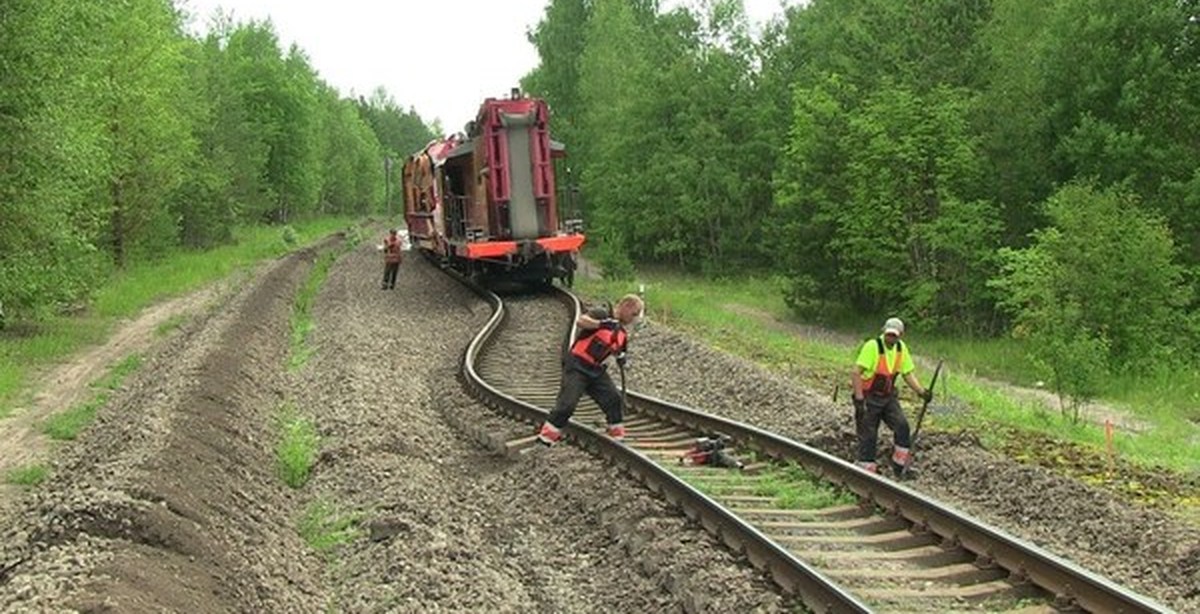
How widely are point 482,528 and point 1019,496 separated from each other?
4.34 meters

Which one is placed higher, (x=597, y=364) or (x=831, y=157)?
(x=831, y=157)

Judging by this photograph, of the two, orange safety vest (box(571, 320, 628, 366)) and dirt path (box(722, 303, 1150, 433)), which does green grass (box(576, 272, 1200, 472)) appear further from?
orange safety vest (box(571, 320, 628, 366))

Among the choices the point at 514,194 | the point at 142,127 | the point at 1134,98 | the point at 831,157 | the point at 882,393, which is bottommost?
the point at 882,393

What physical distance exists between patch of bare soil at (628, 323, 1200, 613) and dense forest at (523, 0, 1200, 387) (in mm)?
3819

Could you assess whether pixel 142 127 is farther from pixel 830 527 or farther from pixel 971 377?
pixel 830 527

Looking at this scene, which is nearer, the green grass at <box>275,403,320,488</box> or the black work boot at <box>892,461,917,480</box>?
the black work boot at <box>892,461,917,480</box>

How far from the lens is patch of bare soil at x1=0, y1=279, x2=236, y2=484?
39.3 feet

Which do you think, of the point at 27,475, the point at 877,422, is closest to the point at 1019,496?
the point at 877,422

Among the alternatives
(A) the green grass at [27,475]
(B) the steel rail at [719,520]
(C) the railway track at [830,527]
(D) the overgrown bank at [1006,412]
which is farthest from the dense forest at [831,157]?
(A) the green grass at [27,475]

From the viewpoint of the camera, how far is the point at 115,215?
33.5 m

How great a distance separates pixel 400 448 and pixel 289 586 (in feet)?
12.4

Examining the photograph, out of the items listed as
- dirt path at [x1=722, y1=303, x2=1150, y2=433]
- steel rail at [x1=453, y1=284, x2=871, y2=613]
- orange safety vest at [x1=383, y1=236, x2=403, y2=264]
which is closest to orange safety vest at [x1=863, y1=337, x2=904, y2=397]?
steel rail at [x1=453, y1=284, x2=871, y2=613]

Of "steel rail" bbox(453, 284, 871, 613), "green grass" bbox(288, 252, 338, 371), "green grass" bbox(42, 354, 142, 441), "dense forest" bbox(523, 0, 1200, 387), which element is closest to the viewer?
"steel rail" bbox(453, 284, 871, 613)

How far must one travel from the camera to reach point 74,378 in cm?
1672
